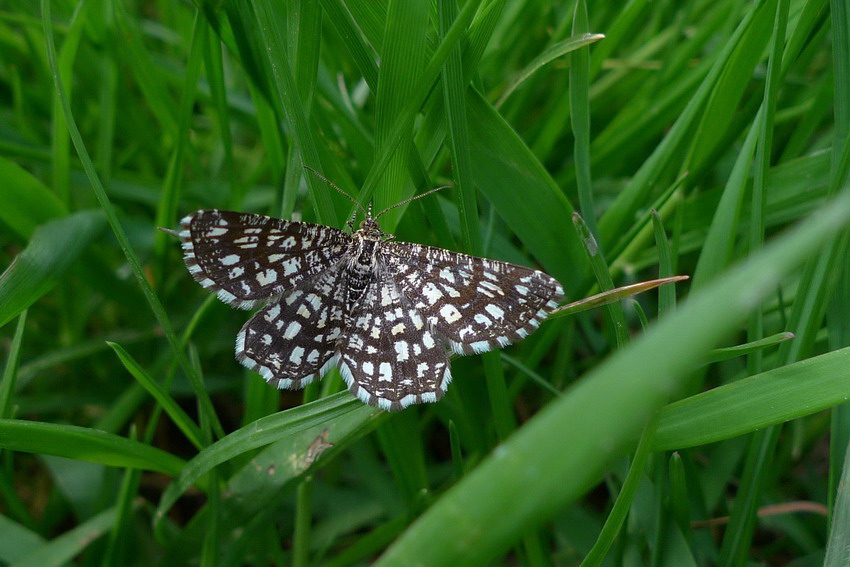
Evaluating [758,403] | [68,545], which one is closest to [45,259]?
[68,545]

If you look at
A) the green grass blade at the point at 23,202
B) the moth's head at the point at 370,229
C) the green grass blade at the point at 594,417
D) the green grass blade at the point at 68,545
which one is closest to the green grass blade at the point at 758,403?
the green grass blade at the point at 594,417

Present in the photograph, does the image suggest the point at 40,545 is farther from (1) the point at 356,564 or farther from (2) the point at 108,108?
(2) the point at 108,108

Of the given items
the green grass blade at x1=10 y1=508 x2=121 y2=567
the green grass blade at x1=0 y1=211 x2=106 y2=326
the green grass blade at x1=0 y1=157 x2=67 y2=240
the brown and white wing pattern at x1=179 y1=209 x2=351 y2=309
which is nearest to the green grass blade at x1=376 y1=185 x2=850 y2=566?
the brown and white wing pattern at x1=179 y1=209 x2=351 y2=309

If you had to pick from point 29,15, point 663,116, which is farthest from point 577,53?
point 29,15

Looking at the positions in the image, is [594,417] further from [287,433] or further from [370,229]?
[370,229]

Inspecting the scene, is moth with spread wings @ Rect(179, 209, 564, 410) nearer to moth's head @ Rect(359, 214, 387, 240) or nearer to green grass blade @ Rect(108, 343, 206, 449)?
moth's head @ Rect(359, 214, 387, 240)
